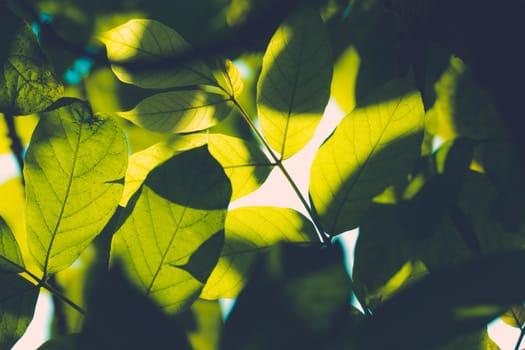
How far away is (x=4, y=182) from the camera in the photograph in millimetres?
1180

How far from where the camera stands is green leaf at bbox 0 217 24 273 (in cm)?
62

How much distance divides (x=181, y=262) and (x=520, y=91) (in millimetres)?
369

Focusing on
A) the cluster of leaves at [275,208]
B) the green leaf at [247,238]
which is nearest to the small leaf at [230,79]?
the cluster of leaves at [275,208]

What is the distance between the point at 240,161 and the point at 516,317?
50 cm

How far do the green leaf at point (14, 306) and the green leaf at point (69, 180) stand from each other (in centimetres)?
4

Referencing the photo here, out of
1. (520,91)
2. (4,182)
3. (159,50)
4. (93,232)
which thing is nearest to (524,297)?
(520,91)

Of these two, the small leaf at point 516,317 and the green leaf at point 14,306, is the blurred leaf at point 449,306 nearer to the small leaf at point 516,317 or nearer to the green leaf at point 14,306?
the green leaf at point 14,306

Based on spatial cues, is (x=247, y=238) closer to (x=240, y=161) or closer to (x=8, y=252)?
(x=240, y=161)

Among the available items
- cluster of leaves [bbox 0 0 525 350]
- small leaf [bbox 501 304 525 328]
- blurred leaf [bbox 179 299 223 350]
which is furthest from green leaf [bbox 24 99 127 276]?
small leaf [bbox 501 304 525 328]

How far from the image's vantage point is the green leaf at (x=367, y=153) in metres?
0.64

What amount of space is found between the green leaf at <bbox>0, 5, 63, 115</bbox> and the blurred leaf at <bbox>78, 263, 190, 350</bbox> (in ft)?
1.41

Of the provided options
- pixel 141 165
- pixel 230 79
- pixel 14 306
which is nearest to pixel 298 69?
pixel 230 79

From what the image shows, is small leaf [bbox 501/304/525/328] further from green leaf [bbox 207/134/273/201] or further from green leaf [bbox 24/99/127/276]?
green leaf [bbox 24/99/127/276]

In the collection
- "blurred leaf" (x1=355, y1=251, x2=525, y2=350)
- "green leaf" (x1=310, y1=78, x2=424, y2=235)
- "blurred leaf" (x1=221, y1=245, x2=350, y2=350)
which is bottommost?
"blurred leaf" (x1=355, y1=251, x2=525, y2=350)
